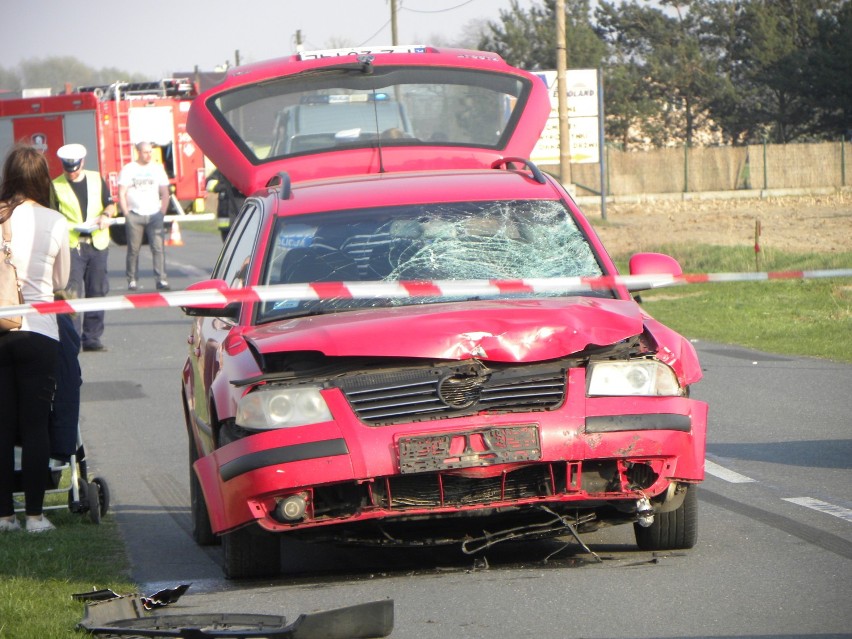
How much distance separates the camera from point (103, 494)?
25.0ft

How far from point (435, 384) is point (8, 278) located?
8.71 feet

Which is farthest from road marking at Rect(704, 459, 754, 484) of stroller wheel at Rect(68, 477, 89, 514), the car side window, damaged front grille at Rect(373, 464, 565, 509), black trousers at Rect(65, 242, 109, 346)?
black trousers at Rect(65, 242, 109, 346)

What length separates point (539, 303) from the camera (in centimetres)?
600

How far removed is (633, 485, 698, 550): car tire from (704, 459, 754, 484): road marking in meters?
1.78

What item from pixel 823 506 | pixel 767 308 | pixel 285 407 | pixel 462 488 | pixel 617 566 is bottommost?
pixel 767 308

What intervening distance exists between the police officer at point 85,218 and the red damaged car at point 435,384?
20.5 ft

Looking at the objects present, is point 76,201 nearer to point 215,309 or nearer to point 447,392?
point 215,309

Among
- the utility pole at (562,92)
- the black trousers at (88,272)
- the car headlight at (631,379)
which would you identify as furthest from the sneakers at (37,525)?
the utility pole at (562,92)

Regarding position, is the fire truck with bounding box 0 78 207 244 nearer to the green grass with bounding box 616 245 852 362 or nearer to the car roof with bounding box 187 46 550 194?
the green grass with bounding box 616 245 852 362

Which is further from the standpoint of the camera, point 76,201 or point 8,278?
point 76,201

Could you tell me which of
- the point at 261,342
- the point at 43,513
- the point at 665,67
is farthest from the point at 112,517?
the point at 665,67

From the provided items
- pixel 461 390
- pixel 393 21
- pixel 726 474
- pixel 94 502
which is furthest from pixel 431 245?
pixel 393 21

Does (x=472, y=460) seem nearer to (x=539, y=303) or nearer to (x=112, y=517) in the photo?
(x=539, y=303)

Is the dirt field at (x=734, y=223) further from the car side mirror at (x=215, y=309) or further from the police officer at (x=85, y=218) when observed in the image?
the car side mirror at (x=215, y=309)
